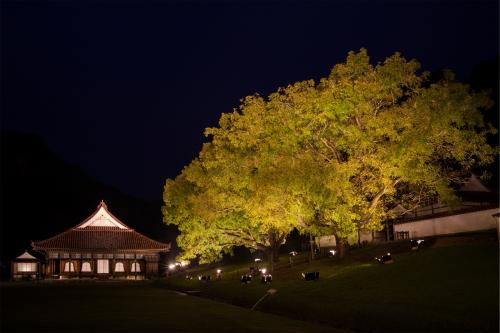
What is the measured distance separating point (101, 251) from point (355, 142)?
45.9 meters

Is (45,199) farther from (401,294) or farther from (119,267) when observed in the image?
(401,294)

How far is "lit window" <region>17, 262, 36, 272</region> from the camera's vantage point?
65.8 metres

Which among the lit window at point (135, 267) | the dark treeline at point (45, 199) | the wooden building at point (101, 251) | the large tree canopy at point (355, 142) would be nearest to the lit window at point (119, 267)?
the wooden building at point (101, 251)

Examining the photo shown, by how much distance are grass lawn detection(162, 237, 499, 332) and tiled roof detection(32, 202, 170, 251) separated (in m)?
39.6

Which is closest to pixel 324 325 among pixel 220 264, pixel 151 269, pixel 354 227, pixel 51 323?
pixel 51 323

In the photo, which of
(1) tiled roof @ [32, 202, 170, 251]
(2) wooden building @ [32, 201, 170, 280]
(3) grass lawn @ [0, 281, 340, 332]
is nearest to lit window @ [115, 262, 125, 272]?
(2) wooden building @ [32, 201, 170, 280]

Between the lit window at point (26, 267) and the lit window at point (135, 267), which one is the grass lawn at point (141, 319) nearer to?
the lit window at point (26, 267)

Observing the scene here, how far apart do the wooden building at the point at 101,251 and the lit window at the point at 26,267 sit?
1.59 meters

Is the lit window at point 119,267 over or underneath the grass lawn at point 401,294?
over

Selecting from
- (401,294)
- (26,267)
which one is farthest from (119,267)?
(401,294)

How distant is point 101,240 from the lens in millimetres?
68062

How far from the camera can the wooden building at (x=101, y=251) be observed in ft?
217

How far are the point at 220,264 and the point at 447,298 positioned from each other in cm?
4767

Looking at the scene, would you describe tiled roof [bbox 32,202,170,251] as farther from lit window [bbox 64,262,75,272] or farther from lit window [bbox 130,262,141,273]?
lit window [bbox 130,262,141,273]
